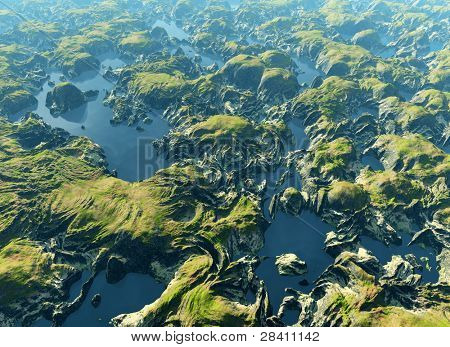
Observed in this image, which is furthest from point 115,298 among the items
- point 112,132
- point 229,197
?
point 112,132

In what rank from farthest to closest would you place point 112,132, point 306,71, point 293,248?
point 306,71, point 112,132, point 293,248

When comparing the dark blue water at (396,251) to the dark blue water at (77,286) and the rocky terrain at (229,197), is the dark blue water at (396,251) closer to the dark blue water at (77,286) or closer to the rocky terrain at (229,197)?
the rocky terrain at (229,197)

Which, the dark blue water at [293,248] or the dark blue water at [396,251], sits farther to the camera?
the dark blue water at [396,251]

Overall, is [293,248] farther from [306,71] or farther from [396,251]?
[306,71]

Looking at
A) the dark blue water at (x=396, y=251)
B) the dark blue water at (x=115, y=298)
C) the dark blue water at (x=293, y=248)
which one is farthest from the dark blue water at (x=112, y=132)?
the dark blue water at (x=396, y=251)

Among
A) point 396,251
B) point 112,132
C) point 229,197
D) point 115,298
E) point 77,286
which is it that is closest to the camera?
point 115,298

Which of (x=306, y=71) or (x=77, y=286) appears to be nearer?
(x=77, y=286)

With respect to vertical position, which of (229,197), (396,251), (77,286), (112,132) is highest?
(112,132)
